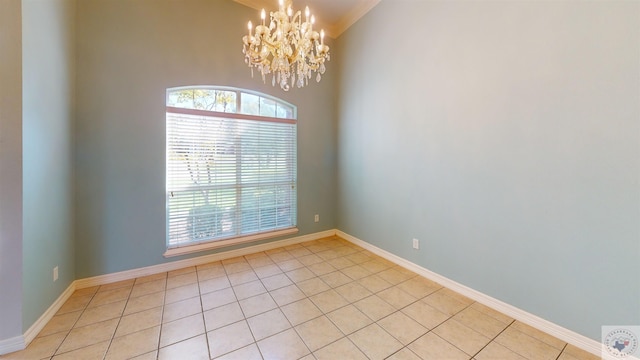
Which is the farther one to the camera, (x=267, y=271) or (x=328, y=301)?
(x=267, y=271)

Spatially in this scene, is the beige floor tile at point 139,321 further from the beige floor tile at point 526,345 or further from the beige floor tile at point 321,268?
the beige floor tile at point 526,345

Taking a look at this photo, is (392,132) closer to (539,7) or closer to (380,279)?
(539,7)

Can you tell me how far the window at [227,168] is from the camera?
2.83 metres

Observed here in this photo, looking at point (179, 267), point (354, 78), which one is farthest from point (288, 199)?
point (354, 78)

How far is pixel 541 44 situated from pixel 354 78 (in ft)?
7.29

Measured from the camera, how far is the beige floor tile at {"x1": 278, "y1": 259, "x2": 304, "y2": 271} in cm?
287

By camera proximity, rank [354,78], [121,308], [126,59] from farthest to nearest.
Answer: [354,78]
[126,59]
[121,308]

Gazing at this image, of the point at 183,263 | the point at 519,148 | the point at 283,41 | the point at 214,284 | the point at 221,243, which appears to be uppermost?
the point at 283,41

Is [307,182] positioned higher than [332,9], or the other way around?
[332,9]

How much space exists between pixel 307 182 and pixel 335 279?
1653mm

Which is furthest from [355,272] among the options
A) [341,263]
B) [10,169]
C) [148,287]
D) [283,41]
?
[10,169]

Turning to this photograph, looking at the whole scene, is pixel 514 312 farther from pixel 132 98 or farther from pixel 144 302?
pixel 132 98

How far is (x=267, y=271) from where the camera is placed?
2.79 meters

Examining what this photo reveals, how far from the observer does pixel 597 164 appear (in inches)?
61.2
